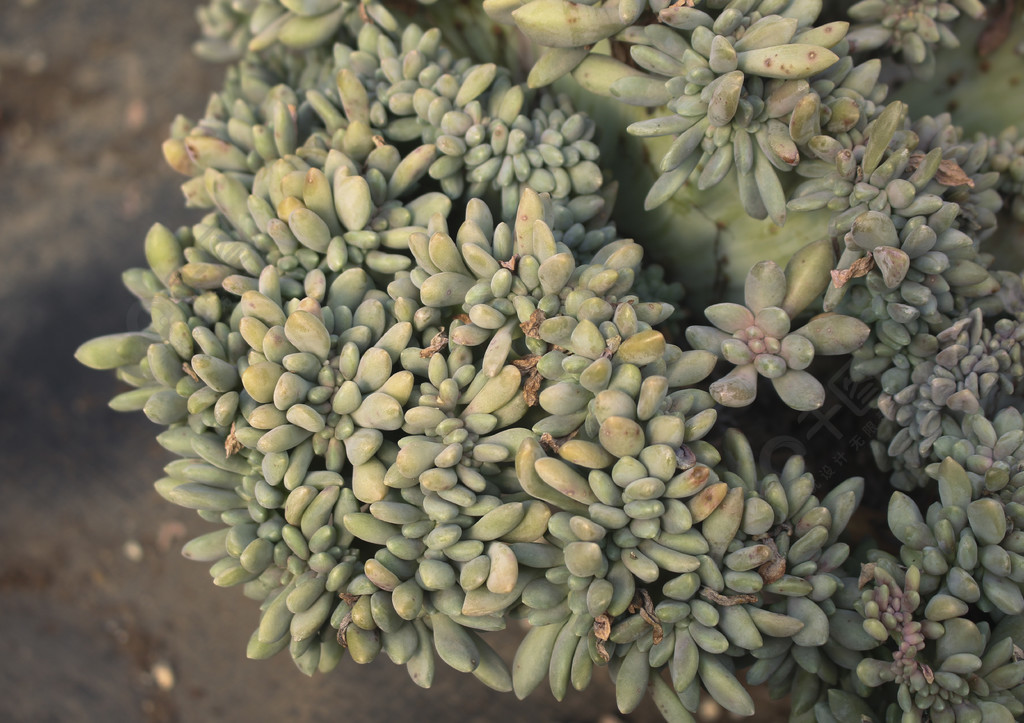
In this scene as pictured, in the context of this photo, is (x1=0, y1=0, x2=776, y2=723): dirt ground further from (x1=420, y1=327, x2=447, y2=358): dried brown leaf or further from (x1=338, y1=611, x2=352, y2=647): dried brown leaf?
(x1=420, y1=327, x2=447, y2=358): dried brown leaf

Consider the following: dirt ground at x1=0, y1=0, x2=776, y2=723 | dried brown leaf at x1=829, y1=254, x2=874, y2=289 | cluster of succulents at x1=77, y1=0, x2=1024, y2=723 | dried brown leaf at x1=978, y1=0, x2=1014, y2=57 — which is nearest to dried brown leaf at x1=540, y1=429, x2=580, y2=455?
cluster of succulents at x1=77, y1=0, x2=1024, y2=723

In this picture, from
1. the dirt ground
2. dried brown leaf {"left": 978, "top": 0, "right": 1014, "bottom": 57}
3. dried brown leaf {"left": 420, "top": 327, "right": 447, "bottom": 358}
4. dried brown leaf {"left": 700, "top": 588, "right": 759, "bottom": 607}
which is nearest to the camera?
dried brown leaf {"left": 700, "top": 588, "right": 759, "bottom": 607}

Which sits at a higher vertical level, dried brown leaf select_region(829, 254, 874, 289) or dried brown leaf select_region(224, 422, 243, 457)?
dried brown leaf select_region(224, 422, 243, 457)

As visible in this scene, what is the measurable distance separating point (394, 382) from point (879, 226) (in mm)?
619

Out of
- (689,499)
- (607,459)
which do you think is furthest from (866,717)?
(607,459)

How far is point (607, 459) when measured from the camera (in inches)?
35.8

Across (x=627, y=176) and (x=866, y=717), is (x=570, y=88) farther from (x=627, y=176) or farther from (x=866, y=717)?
(x=866, y=717)

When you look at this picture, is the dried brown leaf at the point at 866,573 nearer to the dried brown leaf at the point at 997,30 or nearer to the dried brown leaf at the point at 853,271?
the dried brown leaf at the point at 853,271

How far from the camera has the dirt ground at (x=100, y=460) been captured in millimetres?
1710

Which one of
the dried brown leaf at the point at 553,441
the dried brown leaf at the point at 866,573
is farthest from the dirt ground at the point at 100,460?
the dried brown leaf at the point at 553,441

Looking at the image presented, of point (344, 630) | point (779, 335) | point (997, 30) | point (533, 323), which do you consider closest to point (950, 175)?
point (779, 335)

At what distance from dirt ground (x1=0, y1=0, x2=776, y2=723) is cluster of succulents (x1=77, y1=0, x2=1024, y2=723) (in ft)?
2.24

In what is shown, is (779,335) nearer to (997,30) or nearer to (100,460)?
(997,30)

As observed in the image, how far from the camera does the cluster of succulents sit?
0.91m
